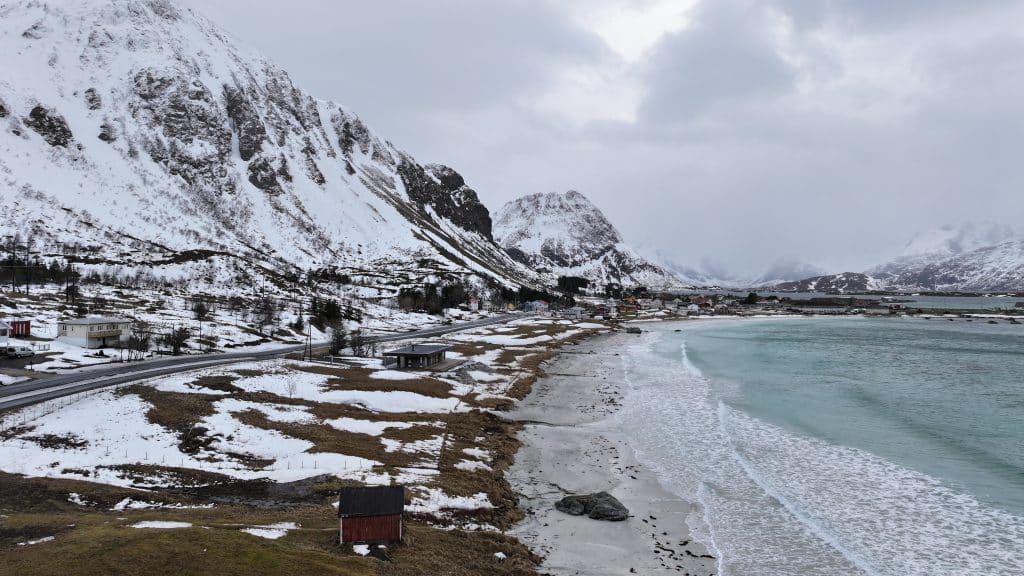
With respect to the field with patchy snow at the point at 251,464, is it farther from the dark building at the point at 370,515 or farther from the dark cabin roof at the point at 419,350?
the dark cabin roof at the point at 419,350

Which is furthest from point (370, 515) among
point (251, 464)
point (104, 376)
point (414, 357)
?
point (414, 357)

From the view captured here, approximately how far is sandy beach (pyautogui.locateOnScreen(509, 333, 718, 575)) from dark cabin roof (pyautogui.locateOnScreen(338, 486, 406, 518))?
24.3 feet

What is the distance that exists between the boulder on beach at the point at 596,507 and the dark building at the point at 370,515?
37.7ft

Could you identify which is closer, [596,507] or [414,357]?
[596,507]

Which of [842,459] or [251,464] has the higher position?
[251,464]

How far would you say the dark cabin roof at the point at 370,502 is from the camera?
25.1 meters

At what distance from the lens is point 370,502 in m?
25.4

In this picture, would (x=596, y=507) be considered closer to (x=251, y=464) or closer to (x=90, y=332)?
(x=251, y=464)

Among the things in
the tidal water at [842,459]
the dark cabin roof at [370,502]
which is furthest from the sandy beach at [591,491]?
the dark cabin roof at [370,502]

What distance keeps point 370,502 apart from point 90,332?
71.2 metres

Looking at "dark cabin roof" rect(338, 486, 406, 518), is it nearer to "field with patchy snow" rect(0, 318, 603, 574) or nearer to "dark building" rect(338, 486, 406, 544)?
"dark building" rect(338, 486, 406, 544)

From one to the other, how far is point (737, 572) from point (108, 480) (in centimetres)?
3349

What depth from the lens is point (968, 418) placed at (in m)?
56.3

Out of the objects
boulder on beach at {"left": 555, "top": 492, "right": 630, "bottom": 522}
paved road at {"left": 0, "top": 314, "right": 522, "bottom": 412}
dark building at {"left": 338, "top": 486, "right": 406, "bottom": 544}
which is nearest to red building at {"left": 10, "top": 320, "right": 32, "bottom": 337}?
paved road at {"left": 0, "top": 314, "right": 522, "bottom": 412}
